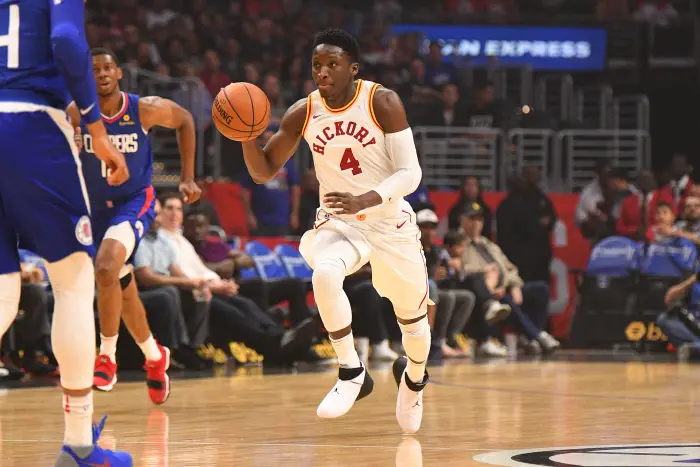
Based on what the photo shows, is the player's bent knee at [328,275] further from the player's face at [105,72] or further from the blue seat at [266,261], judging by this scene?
the blue seat at [266,261]

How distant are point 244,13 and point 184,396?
12062mm

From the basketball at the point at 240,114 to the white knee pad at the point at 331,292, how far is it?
30.2 inches

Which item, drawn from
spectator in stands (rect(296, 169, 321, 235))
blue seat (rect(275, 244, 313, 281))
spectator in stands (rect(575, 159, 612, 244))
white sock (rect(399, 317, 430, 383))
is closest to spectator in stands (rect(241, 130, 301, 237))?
spectator in stands (rect(296, 169, 321, 235))

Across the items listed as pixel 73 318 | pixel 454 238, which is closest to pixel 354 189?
pixel 73 318

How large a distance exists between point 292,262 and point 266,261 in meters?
0.33

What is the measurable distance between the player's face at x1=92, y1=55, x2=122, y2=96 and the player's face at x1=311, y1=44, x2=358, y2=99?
4.87 ft

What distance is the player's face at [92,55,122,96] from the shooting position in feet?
24.2

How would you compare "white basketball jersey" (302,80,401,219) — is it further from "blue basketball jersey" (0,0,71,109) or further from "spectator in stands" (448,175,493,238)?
"spectator in stands" (448,175,493,238)

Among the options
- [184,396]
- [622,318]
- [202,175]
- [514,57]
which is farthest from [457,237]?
[514,57]

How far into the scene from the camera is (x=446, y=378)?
1028 cm

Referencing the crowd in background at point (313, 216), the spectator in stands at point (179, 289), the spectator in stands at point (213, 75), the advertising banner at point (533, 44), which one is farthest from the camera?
the advertising banner at point (533, 44)

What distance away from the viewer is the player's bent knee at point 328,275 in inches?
249

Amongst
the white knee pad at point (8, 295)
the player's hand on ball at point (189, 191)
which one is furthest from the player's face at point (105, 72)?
the white knee pad at point (8, 295)

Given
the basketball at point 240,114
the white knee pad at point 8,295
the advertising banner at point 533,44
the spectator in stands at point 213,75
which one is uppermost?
the advertising banner at point 533,44
